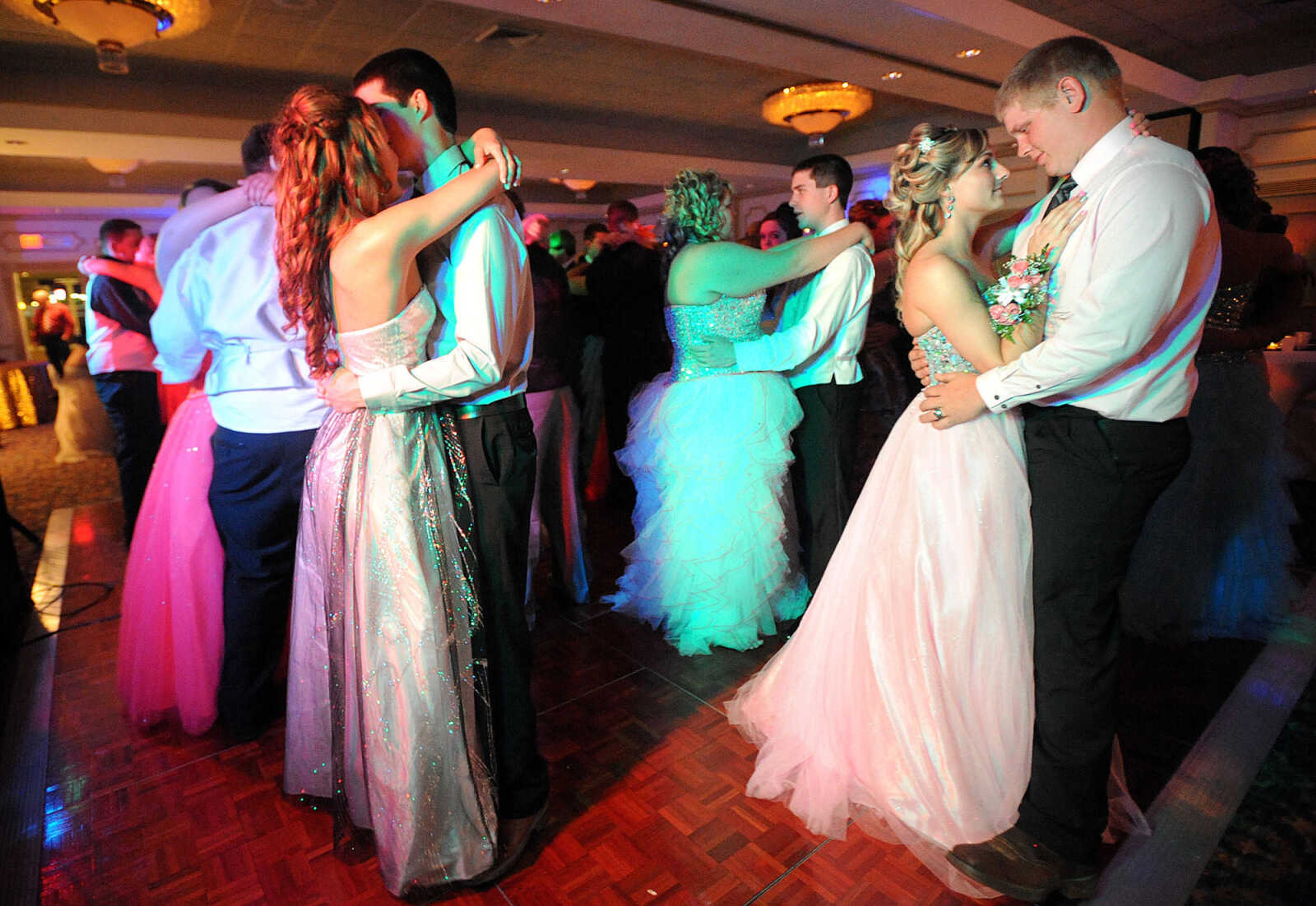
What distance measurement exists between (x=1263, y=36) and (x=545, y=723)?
8.03 meters

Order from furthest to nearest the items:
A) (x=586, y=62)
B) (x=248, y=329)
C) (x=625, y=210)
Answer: (x=586, y=62)
(x=625, y=210)
(x=248, y=329)

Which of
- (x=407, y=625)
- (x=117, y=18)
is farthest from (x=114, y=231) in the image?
(x=407, y=625)

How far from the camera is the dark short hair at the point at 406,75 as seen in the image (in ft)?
4.83

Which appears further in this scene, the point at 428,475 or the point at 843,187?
the point at 843,187

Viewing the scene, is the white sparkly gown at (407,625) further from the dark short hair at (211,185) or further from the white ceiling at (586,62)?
the white ceiling at (586,62)

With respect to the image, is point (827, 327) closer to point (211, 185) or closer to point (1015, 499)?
point (1015, 499)

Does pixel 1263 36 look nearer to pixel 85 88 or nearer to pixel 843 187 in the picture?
pixel 843 187

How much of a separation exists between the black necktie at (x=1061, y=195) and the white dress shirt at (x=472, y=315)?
1.13 meters

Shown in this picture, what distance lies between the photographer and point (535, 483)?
173cm

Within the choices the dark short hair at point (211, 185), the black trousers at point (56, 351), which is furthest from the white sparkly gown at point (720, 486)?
the black trousers at point (56, 351)

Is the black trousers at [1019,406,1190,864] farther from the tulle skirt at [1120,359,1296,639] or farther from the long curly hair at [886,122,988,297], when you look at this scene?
the tulle skirt at [1120,359,1296,639]

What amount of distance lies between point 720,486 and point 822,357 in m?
0.63

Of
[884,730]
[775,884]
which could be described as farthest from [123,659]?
[884,730]

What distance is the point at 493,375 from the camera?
1.45 meters
